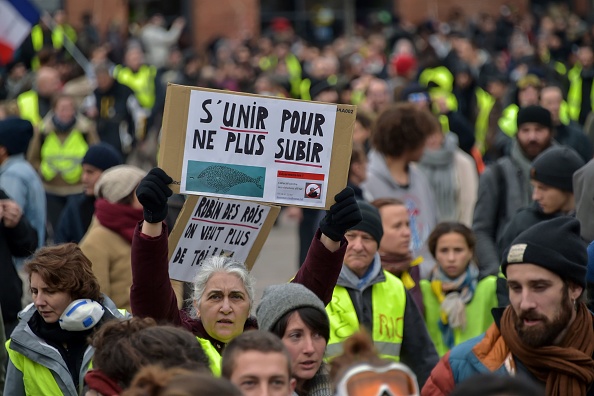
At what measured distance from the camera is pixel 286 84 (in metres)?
20.7

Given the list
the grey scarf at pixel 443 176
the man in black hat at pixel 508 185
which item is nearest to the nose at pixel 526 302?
the man in black hat at pixel 508 185

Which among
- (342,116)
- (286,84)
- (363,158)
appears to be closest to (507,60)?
(286,84)

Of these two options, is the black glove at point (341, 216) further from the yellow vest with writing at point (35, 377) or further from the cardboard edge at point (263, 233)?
the yellow vest with writing at point (35, 377)

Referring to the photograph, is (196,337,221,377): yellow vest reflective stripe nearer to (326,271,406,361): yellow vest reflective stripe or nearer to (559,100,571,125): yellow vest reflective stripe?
(326,271,406,361): yellow vest reflective stripe

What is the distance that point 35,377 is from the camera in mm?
5426

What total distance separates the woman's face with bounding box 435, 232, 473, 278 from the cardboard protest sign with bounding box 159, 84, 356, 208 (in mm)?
2145

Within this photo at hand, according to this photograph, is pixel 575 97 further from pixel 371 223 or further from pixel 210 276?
pixel 210 276

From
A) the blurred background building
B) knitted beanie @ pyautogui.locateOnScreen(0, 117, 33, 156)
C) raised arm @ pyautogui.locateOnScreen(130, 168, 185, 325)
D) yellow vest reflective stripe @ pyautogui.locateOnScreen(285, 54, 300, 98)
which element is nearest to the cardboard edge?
raised arm @ pyautogui.locateOnScreen(130, 168, 185, 325)

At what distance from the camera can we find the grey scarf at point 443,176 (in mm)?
9664

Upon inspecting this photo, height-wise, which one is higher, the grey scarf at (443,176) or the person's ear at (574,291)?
the grey scarf at (443,176)

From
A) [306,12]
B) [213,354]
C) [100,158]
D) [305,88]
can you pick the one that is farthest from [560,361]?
[306,12]

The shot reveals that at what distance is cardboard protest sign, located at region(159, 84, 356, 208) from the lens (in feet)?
18.0

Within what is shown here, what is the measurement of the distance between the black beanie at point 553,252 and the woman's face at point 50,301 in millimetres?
1787

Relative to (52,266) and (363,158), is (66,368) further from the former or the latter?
(363,158)
